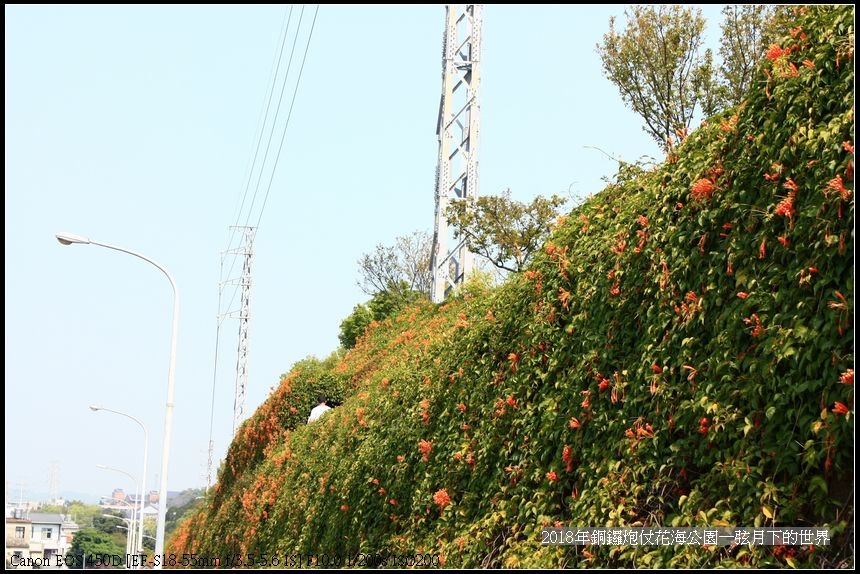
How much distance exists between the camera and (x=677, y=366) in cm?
556

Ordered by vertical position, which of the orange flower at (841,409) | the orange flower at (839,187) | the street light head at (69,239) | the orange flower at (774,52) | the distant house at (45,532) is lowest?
the distant house at (45,532)

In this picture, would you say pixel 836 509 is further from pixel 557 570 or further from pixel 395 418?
pixel 395 418

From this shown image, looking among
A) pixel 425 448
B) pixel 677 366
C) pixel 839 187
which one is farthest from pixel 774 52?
pixel 425 448

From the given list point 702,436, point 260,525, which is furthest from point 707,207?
point 260,525

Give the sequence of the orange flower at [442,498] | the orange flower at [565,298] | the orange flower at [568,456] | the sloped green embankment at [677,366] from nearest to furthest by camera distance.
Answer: the sloped green embankment at [677,366]
the orange flower at [568,456]
the orange flower at [565,298]
the orange flower at [442,498]

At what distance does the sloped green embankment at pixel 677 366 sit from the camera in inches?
178

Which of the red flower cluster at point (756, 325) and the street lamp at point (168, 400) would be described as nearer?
the red flower cluster at point (756, 325)

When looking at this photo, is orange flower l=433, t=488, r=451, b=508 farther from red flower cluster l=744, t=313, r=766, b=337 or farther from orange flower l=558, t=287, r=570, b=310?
red flower cluster l=744, t=313, r=766, b=337

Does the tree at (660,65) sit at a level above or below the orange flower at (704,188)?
above

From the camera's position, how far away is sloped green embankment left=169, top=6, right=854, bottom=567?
4520 millimetres

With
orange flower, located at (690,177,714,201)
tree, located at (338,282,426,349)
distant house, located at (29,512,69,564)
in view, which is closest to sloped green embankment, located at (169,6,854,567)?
orange flower, located at (690,177,714,201)

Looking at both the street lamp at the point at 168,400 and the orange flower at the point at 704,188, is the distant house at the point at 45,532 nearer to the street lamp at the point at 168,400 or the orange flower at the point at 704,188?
the street lamp at the point at 168,400

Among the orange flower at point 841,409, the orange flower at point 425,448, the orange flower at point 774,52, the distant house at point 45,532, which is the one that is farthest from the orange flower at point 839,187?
the distant house at point 45,532

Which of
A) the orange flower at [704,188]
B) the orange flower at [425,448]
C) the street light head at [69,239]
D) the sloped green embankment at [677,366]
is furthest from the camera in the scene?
the street light head at [69,239]
